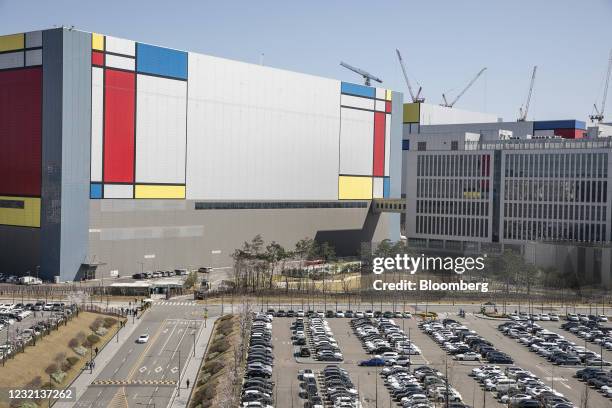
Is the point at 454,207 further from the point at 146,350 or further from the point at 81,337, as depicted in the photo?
the point at 81,337

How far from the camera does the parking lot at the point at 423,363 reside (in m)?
32.5

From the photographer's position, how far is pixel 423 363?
3800cm

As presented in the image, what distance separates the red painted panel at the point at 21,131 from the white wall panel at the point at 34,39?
163cm

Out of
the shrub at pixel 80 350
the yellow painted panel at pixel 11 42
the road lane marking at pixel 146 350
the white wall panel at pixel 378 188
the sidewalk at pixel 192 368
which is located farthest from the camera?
the white wall panel at pixel 378 188

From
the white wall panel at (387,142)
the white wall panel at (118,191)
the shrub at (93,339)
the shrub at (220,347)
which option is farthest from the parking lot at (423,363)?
the white wall panel at (387,142)

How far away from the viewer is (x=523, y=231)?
66625 millimetres

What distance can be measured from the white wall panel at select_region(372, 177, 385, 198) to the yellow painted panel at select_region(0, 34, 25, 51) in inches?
1464

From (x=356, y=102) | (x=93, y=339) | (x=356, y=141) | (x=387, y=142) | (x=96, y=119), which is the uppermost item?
(x=356, y=102)

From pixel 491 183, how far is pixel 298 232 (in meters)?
17.7

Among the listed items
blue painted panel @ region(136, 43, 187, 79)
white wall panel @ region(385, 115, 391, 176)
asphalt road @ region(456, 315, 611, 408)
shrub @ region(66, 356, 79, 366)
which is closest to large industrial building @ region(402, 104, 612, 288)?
white wall panel @ region(385, 115, 391, 176)

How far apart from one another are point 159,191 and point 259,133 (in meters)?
11.7

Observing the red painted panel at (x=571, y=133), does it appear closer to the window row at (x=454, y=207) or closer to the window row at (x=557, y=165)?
the window row at (x=454, y=207)

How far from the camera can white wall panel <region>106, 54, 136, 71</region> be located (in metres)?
58.8

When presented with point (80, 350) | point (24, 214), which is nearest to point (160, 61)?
point (24, 214)
